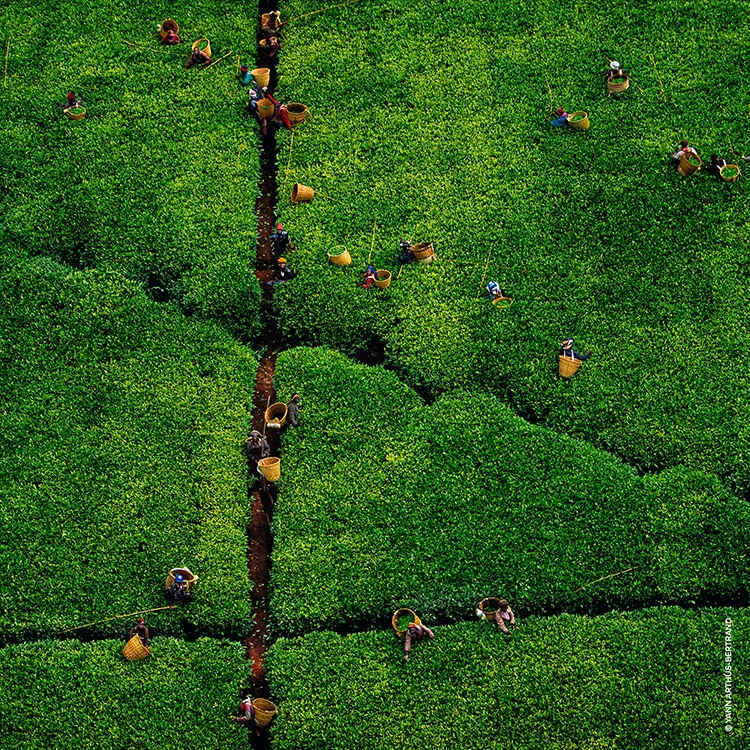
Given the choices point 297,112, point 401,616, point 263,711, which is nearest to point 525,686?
point 401,616

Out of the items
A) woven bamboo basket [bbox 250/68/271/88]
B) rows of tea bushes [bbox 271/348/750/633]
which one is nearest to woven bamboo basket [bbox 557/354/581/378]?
rows of tea bushes [bbox 271/348/750/633]

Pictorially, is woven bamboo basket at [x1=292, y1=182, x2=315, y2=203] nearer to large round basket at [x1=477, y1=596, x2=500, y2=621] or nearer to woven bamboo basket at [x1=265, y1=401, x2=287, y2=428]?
woven bamboo basket at [x1=265, y1=401, x2=287, y2=428]

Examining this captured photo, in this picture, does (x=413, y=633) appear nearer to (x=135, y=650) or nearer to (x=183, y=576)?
(x=183, y=576)

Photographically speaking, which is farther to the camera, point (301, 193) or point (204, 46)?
point (204, 46)

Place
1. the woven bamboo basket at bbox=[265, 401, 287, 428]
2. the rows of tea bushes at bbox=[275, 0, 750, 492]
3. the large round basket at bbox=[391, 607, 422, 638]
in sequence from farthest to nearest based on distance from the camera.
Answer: the rows of tea bushes at bbox=[275, 0, 750, 492], the woven bamboo basket at bbox=[265, 401, 287, 428], the large round basket at bbox=[391, 607, 422, 638]

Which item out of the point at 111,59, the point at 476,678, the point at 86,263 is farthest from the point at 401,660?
the point at 111,59
